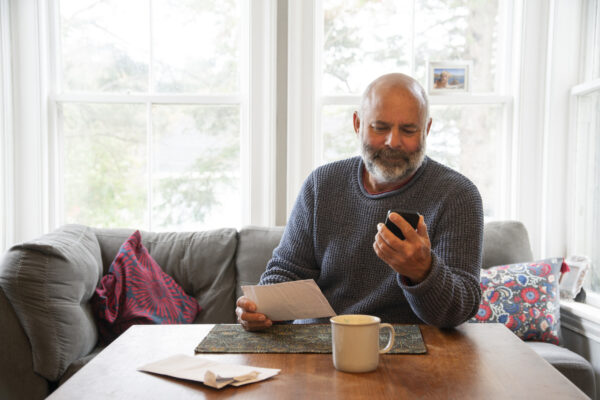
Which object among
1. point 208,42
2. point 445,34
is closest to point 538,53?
point 445,34

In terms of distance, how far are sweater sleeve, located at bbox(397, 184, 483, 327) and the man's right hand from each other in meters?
0.34

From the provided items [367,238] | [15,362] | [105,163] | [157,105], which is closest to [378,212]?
[367,238]

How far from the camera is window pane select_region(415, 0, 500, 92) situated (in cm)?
296

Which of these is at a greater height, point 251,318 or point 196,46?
point 196,46

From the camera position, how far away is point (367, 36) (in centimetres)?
299

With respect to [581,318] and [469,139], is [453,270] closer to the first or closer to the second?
[581,318]

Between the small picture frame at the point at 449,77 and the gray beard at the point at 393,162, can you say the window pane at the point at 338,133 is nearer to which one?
the small picture frame at the point at 449,77

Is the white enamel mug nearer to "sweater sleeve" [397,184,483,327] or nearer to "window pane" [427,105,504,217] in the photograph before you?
"sweater sleeve" [397,184,483,327]

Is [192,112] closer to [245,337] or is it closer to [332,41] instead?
Result: [332,41]

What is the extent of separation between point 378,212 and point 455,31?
1.73 meters

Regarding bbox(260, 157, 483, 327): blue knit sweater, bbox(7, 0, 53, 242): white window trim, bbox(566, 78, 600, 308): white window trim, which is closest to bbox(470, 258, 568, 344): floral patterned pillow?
bbox(566, 78, 600, 308): white window trim

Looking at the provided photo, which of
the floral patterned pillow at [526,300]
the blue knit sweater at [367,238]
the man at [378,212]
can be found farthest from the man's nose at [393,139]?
the floral patterned pillow at [526,300]

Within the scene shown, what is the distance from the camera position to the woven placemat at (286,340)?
1.15 meters

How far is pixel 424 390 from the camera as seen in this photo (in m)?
0.90
